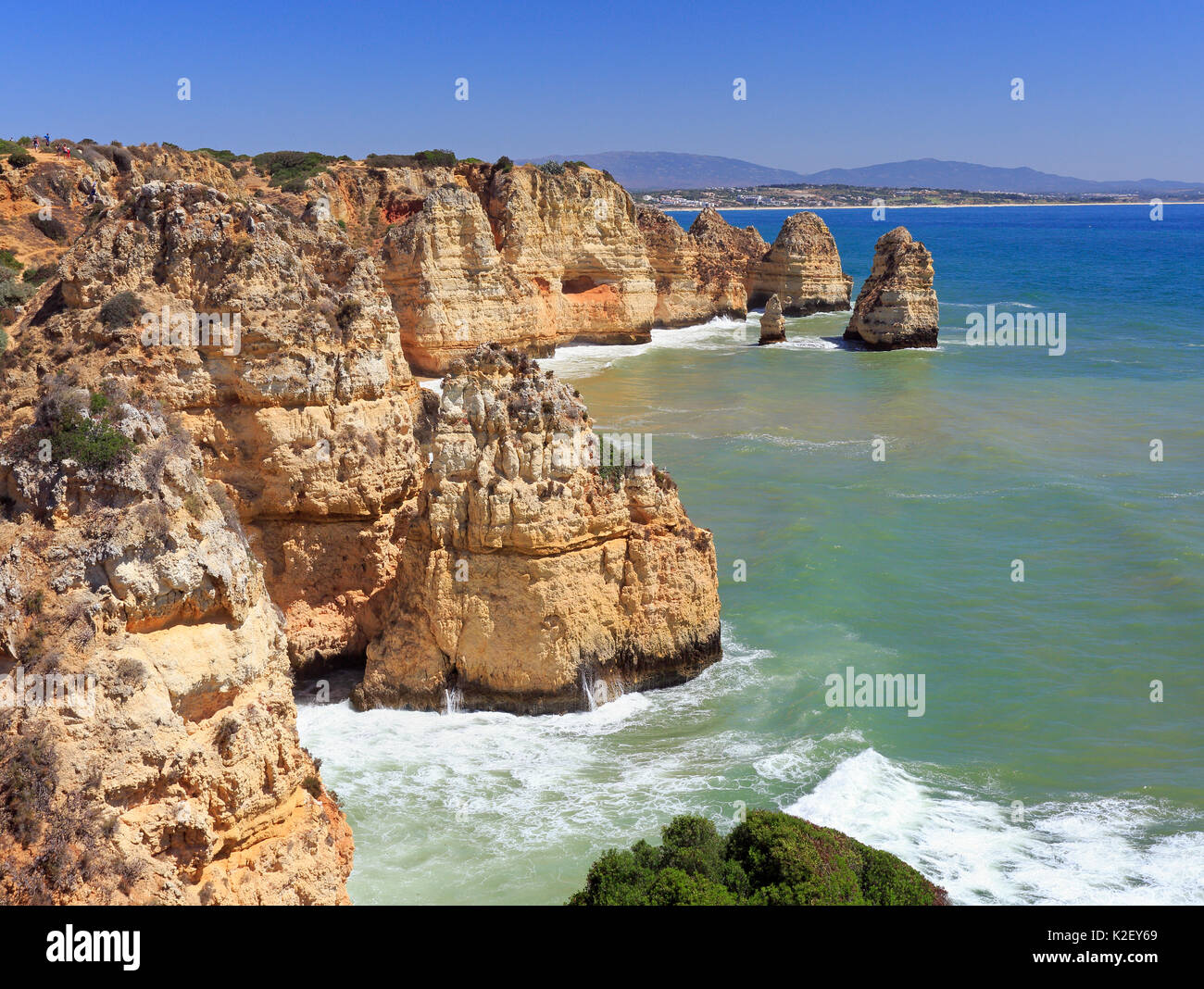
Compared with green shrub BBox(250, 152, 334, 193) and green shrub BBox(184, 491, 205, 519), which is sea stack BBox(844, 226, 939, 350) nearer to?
green shrub BBox(250, 152, 334, 193)

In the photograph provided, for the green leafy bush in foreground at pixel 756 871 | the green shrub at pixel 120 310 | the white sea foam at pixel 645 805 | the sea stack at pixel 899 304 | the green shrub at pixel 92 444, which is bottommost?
the white sea foam at pixel 645 805

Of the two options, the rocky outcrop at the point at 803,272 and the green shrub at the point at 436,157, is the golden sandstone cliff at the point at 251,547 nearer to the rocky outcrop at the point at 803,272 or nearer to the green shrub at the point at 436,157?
the green shrub at the point at 436,157

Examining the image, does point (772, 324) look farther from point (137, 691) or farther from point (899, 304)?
point (137, 691)

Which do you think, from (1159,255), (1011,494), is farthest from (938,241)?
(1011,494)

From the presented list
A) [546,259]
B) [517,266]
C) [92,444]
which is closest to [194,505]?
[92,444]

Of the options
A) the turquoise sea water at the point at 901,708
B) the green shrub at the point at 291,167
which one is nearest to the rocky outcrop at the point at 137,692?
the turquoise sea water at the point at 901,708
